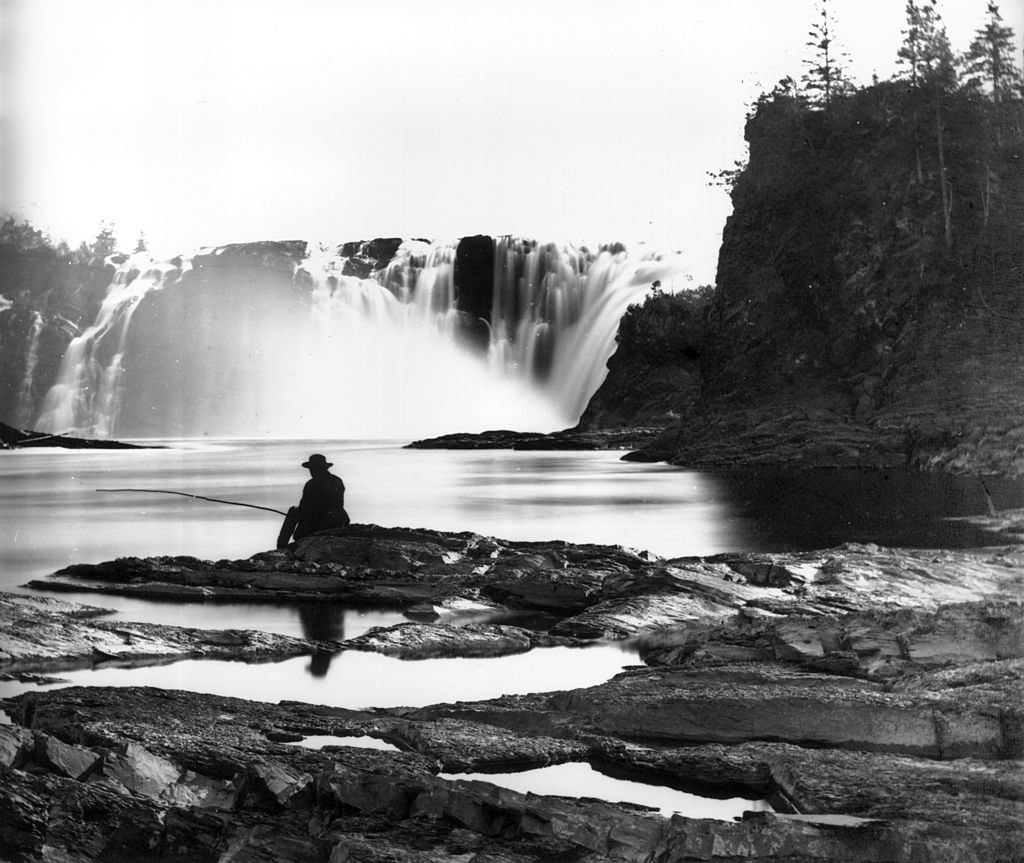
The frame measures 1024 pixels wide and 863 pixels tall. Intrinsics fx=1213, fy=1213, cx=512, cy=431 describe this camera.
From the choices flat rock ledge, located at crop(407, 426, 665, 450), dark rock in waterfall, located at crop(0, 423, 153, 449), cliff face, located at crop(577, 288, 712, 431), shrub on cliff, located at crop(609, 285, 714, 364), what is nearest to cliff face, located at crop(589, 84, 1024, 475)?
flat rock ledge, located at crop(407, 426, 665, 450)

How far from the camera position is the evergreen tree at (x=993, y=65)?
23.3 m

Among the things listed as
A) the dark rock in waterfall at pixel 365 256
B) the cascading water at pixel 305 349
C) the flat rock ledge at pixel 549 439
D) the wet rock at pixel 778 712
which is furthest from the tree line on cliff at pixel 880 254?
the wet rock at pixel 778 712

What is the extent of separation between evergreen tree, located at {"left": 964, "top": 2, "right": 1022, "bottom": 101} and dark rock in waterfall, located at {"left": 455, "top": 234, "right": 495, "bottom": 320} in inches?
401

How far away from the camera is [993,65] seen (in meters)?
23.4

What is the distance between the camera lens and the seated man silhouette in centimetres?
1072

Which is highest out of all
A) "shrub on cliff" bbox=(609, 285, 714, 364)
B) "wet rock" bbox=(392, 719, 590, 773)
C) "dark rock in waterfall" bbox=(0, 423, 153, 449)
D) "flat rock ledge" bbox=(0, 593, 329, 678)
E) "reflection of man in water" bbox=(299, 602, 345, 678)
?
"shrub on cliff" bbox=(609, 285, 714, 364)

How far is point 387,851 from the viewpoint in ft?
10.9

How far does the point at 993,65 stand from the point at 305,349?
47.9ft

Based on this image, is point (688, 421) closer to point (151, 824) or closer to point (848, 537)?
point (848, 537)

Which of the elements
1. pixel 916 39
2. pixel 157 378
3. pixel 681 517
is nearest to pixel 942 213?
pixel 916 39

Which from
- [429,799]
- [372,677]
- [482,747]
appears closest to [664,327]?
[372,677]

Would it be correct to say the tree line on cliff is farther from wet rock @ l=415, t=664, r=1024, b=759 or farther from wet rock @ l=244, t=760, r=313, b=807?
wet rock @ l=244, t=760, r=313, b=807

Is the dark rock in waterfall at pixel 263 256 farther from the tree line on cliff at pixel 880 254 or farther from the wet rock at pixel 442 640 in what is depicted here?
the tree line on cliff at pixel 880 254

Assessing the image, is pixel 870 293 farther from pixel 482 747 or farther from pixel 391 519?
pixel 482 747
